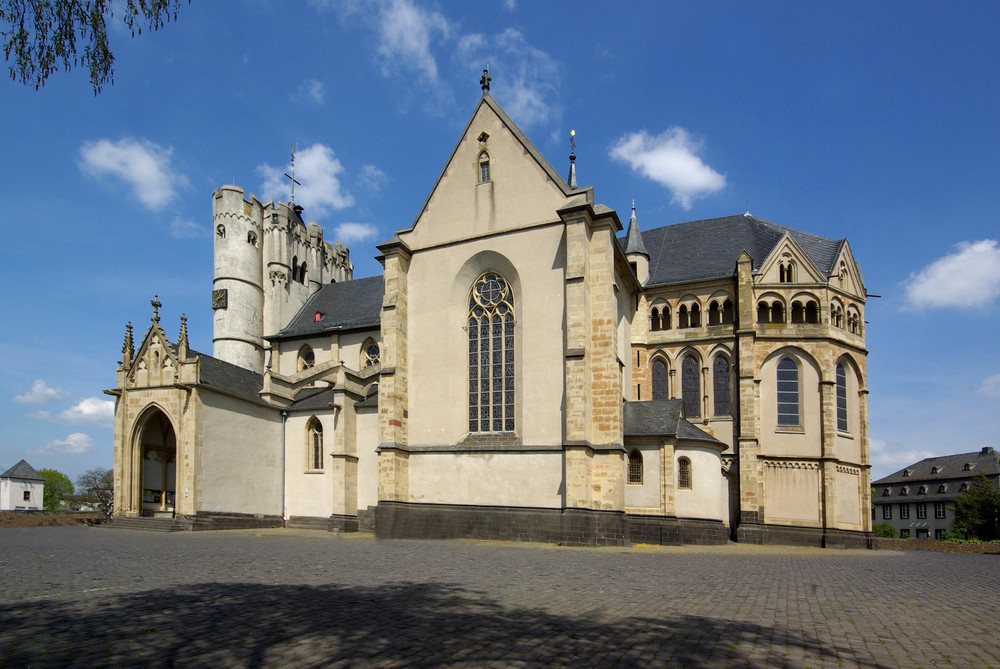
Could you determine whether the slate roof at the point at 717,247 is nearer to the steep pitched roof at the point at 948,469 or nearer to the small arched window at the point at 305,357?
the small arched window at the point at 305,357

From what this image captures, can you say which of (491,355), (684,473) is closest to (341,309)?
(491,355)

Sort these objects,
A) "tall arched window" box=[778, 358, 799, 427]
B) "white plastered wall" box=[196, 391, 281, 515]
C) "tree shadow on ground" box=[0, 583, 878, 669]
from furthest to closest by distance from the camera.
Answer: "tall arched window" box=[778, 358, 799, 427] → "white plastered wall" box=[196, 391, 281, 515] → "tree shadow on ground" box=[0, 583, 878, 669]

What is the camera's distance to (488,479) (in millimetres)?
23781

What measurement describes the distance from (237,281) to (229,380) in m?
11.5

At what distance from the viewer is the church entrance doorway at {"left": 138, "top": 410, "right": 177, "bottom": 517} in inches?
1230

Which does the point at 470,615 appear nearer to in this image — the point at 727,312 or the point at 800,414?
the point at 800,414

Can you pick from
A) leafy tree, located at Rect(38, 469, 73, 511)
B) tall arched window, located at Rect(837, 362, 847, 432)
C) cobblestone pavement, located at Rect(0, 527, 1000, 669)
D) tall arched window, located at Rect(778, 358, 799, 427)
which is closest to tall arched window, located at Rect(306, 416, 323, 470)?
cobblestone pavement, located at Rect(0, 527, 1000, 669)

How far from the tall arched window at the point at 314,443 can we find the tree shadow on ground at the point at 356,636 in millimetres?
23413

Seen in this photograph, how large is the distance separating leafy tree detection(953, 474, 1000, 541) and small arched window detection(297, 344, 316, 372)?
43.3m

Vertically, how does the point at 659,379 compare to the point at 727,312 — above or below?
below

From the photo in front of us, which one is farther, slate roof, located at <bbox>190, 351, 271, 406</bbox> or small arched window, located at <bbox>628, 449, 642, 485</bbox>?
slate roof, located at <bbox>190, 351, 271, 406</bbox>

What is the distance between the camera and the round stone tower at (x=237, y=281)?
133 feet

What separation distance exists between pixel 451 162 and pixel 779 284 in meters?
15.8

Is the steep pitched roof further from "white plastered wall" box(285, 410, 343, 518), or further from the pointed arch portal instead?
the pointed arch portal
